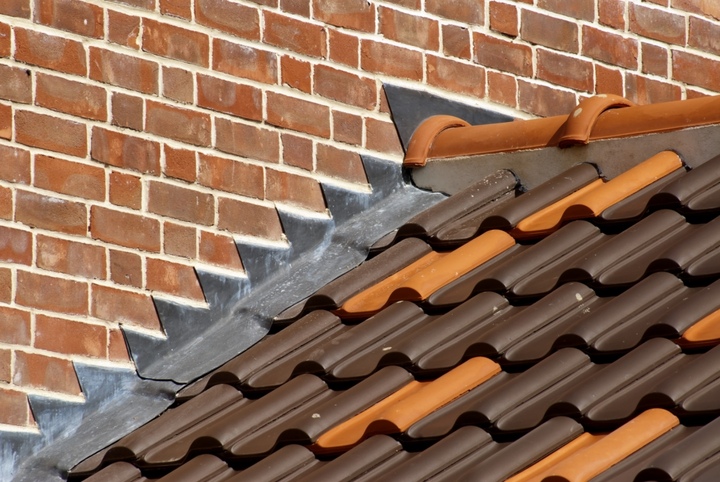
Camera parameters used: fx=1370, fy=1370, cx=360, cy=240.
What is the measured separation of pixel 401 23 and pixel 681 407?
2.57 metres

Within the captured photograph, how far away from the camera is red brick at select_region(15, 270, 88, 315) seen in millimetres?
4133

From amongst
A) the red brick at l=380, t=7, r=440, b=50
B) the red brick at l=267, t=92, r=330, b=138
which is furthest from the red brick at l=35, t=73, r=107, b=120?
the red brick at l=380, t=7, r=440, b=50

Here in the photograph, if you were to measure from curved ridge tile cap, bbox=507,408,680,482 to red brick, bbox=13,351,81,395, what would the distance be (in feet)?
5.67

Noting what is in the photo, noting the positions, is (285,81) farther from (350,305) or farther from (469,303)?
(469,303)

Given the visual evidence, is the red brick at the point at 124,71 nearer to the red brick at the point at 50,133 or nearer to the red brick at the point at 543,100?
the red brick at the point at 50,133

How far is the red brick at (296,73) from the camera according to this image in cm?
486

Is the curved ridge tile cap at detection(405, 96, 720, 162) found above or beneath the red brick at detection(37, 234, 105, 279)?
above

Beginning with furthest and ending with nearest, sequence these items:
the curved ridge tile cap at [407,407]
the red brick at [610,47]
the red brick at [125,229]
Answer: the red brick at [610,47] < the red brick at [125,229] < the curved ridge tile cap at [407,407]

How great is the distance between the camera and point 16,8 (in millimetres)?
4281

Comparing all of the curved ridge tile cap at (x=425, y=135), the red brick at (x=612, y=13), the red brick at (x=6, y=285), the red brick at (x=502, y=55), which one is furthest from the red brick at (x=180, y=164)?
the red brick at (x=612, y=13)

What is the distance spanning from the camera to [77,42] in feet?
14.4

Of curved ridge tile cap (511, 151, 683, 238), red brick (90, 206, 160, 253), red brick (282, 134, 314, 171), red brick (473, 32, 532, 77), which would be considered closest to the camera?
curved ridge tile cap (511, 151, 683, 238)

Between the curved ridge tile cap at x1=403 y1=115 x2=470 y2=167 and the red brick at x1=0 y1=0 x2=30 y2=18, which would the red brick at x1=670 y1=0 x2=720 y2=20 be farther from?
the red brick at x1=0 y1=0 x2=30 y2=18

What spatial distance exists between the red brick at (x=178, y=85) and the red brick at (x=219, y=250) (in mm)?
466
